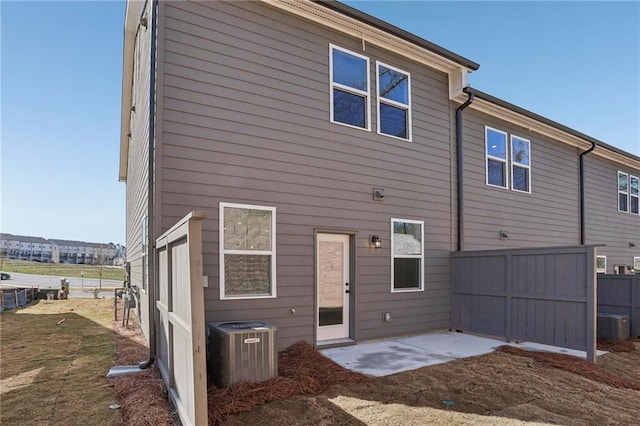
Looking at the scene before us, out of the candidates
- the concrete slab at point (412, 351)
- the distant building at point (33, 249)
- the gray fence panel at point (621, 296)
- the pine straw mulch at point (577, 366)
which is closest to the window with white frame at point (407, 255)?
the concrete slab at point (412, 351)

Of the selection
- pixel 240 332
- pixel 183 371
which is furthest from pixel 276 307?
pixel 183 371

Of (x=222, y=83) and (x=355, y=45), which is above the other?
(x=355, y=45)

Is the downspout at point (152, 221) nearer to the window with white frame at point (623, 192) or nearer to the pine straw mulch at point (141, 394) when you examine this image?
the pine straw mulch at point (141, 394)

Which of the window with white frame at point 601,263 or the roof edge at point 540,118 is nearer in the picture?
the roof edge at point 540,118

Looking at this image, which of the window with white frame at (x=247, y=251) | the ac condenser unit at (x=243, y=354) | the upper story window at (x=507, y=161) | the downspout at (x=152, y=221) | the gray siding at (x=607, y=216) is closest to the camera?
the ac condenser unit at (x=243, y=354)

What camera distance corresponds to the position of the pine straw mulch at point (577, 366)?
4.68 metres

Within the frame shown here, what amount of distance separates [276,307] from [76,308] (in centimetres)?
867

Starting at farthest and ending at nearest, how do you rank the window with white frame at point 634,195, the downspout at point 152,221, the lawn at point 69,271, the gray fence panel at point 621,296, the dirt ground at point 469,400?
Answer: 1. the lawn at point 69,271
2. the window with white frame at point 634,195
3. the gray fence panel at point 621,296
4. the downspout at point 152,221
5. the dirt ground at point 469,400

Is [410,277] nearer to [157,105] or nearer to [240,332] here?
[240,332]

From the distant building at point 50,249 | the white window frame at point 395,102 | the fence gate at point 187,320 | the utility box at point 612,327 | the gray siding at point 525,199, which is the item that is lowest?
the distant building at point 50,249

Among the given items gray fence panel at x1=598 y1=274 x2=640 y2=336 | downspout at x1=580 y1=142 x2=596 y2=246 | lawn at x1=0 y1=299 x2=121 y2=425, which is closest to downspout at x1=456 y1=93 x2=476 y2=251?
gray fence panel at x1=598 y1=274 x2=640 y2=336

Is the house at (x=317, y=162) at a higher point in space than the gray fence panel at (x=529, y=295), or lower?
higher

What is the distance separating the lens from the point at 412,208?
710 centimetres

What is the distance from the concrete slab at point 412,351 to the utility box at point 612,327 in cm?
122
